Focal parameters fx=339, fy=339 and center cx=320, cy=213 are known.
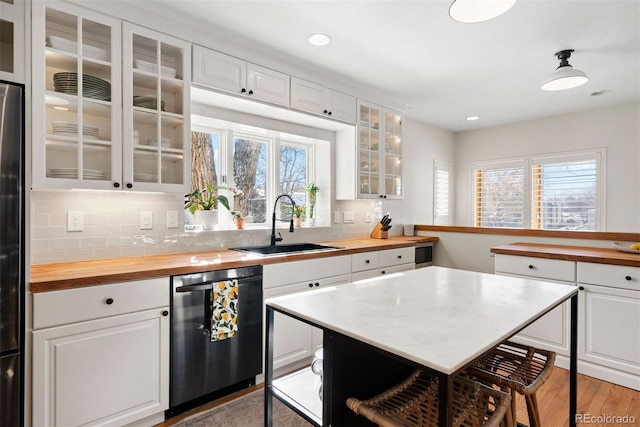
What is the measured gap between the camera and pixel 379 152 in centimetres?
373

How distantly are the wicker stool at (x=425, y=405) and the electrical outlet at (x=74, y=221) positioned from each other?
1995 millimetres

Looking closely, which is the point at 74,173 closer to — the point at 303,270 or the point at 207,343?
the point at 207,343

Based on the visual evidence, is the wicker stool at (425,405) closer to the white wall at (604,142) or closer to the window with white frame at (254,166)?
the window with white frame at (254,166)

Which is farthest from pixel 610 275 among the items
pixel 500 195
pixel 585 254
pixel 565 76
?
pixel 500 195

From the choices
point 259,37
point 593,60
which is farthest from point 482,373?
point 593,60

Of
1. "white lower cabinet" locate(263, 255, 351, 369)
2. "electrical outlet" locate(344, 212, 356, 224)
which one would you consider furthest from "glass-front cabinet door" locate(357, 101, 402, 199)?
"white lower cabinet" locate(263, 255, 351, 369)

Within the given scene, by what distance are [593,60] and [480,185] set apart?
2613 millimetres

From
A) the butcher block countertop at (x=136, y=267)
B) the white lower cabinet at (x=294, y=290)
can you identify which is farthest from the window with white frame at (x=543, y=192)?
the butcher block countertop at (x=136, y=267)

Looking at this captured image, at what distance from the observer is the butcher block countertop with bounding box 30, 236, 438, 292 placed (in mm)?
1651

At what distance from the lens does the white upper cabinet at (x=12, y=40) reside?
1626mm

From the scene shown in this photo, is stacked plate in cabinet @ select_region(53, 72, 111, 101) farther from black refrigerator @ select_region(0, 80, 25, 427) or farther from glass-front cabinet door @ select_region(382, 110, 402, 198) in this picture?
glass-front cabinet door @ select_region(382, 110, 402, 198)

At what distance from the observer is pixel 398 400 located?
4.00 ft

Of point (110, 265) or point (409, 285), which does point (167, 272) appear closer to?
point (110, 265)

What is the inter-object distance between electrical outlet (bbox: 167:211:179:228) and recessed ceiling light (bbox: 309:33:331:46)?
164cm
